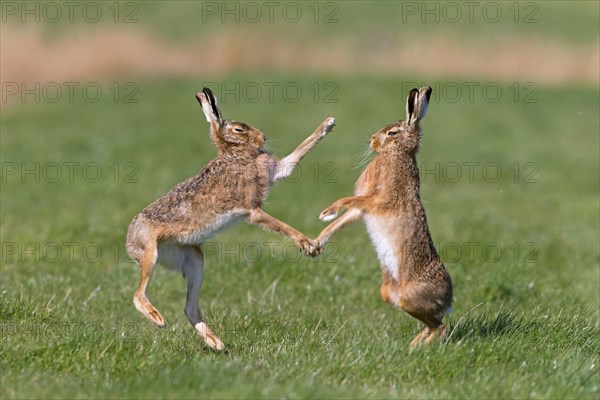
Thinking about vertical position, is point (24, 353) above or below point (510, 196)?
above

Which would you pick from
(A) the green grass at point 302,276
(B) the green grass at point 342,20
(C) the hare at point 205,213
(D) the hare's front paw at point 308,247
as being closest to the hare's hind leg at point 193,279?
(C) the hare at point 205,213

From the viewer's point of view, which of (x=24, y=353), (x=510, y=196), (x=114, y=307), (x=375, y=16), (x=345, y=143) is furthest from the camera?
(x=375, y=16)

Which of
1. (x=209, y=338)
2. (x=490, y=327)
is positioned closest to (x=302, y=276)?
(x=490, y=327)

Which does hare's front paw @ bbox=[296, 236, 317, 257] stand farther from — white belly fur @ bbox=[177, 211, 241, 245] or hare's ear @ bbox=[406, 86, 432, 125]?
hare's ear @ bbox=[406, 86, 432, 125]

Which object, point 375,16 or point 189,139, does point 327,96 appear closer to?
point 189,139

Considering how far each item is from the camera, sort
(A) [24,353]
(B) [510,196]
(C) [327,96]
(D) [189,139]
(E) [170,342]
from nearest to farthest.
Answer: (A) [24,353]
(E) [170,342]
(B) [510,196]
(D) [189,139]
(C) [327,96]

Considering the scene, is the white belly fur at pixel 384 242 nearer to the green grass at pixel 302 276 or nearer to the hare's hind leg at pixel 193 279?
the green grass at pixel 302 276

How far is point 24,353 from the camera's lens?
5.65 m

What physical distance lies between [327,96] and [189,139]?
20.5 ft

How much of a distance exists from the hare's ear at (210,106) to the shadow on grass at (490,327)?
2.12 meters

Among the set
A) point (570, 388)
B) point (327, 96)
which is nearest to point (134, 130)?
point (327, 96)

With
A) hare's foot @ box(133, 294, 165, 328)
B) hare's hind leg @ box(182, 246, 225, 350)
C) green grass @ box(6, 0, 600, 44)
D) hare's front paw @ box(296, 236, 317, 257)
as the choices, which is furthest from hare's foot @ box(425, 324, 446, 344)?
green grass @ box(6, 0, 600, 44)

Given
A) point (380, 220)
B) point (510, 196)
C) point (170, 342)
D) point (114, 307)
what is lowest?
point (510, 196)

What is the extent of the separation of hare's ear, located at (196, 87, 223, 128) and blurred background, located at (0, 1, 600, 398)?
1330mm
